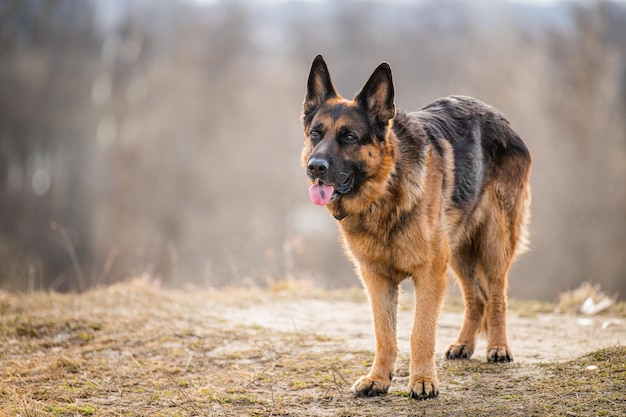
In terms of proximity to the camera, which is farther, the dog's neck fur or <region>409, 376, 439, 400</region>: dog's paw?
the dog's neck fur

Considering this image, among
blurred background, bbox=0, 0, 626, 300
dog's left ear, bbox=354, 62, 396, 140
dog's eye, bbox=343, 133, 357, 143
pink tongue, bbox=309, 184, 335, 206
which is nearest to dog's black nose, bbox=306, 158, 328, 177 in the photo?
pink tongue, bbox=309, 184, 335, 206

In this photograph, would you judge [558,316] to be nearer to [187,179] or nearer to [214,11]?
[187,179]

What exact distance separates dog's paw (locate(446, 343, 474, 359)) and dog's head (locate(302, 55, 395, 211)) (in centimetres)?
168

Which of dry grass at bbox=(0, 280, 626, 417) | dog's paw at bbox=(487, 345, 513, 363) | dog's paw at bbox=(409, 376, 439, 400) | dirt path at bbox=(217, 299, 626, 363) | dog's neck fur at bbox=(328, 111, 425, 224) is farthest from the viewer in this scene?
dirt path at bbox=(217, 299, 626, 363)

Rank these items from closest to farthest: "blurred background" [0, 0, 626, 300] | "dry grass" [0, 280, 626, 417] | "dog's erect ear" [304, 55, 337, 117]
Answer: "dry grass" [0, 280, 626, 417] < "dog's erect ear" [304, 55, 337, 117] < "blurred background" [0, 0, 626, 300]

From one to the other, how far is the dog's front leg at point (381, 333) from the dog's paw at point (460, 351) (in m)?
0.91

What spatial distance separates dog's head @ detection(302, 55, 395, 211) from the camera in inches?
167

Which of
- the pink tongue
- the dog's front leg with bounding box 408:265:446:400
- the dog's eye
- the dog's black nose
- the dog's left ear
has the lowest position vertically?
the dog's front leg with bounding box 408:265:446:400

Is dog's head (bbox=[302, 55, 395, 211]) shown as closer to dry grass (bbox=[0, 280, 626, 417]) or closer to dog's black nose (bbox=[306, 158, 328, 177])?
dog's black nose (bbox=[306, 158, 328, 177])

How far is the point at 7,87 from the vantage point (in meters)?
22.3

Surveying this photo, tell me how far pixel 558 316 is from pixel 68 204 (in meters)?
20.2

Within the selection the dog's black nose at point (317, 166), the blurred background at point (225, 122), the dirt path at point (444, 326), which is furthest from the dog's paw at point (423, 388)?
the blurred background at point (225, 122)

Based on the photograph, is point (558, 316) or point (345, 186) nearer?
point (345, 186)

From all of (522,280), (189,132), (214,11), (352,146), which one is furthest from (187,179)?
(352,146)
